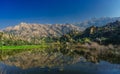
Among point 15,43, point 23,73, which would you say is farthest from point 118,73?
point 15,43

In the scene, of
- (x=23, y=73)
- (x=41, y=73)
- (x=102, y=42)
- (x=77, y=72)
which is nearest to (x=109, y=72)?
(x=77, y=72)

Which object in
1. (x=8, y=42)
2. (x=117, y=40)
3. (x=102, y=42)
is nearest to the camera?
(x=117, y=40)

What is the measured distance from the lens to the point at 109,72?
4994 centimetres

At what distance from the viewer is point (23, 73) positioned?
5000 centimetres

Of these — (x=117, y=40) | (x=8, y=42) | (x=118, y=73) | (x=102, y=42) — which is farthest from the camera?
(x=8, y=42)

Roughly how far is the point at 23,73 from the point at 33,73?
2.16m

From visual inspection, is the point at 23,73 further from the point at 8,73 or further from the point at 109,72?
the point at 109,72

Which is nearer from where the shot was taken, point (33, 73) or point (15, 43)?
point (33, 73)

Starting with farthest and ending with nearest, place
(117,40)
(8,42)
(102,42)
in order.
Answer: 1. (8,42)
2. (102,42)
3. (117,40)

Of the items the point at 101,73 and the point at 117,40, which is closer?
the point at 101,73

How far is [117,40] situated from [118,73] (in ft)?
283

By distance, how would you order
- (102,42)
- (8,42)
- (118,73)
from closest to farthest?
(118,73) < (102,42) < (8,42)

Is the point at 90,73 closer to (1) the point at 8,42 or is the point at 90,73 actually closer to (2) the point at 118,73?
(2) the point at 118,73

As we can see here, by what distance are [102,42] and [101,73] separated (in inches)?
3813
